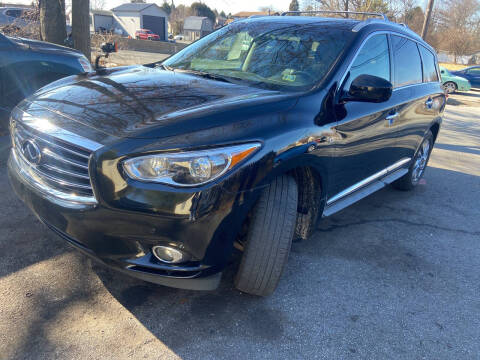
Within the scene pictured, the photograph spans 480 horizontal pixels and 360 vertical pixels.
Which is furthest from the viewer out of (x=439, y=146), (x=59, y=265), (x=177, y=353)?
(x=439, y=146)

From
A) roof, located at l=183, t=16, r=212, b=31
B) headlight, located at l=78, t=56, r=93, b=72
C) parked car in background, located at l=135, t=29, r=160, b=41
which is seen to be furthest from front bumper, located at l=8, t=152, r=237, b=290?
roof, located at l=183, t=16, r=212, b=31

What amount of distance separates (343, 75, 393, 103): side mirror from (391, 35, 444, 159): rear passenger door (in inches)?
34.5

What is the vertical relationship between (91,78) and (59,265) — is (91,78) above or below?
above

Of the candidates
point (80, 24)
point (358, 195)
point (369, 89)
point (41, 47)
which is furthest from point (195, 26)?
point (369, 89)

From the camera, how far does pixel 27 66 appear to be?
15.5 ft

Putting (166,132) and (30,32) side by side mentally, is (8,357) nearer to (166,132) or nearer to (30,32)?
(166,132)

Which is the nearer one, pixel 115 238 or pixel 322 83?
pixel 115 238

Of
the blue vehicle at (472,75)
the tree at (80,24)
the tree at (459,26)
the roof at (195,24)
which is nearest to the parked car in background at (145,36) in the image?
the roof at (195,24)

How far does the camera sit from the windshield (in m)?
2.95

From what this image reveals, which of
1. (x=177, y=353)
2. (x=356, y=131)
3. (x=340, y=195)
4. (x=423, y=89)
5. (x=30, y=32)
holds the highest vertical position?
(x=30, y=32)

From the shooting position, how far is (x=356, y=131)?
3.01m

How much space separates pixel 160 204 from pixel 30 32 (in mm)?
9841

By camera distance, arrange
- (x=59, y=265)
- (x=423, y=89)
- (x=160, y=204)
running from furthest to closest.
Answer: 1. (x=423, y=89)
2. (x=59, y=265)
3. (x=160, y=204)

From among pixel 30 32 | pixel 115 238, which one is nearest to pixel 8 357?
pixel 115 238
